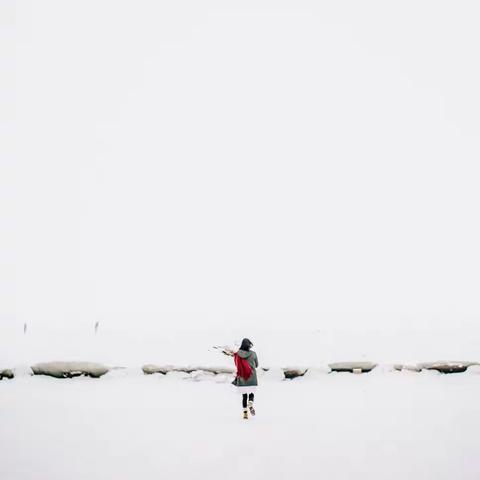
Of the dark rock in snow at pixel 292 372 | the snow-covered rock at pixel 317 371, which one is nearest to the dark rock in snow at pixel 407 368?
the snow-covered rock at pixel 317 371

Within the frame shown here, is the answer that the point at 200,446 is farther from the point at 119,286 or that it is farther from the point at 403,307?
the point at 119,286

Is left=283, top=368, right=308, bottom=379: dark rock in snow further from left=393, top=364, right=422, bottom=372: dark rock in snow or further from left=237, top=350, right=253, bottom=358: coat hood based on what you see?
left=237, top=350, right=253, bottom=358: coat hood

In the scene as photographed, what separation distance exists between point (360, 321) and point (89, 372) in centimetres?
1455

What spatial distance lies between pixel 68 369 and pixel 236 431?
9.35 metres

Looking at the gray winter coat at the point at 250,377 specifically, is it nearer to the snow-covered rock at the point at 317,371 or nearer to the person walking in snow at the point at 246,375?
the person walking in snow at the point at 246,375

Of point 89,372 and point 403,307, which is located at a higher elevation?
point 403,307

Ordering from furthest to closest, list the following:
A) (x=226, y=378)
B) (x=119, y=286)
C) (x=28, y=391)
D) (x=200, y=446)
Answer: (x=119, y=286) → (x=226, y=378) → (x=28, y=391) → (x=200, y=446)

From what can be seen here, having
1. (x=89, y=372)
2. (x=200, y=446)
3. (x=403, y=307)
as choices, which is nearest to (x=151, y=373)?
(x=89, y=372)

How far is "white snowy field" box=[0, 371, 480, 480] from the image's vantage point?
20.3ft

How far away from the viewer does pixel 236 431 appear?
8445mm

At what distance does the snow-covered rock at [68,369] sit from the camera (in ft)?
49.5

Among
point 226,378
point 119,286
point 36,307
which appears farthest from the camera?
point 119,286

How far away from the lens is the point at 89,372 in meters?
15.3

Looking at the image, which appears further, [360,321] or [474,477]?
[360,321]
